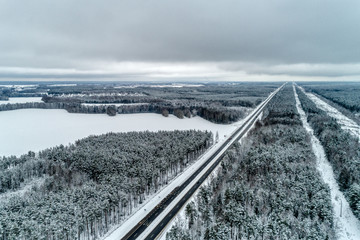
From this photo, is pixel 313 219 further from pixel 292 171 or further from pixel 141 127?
pixel 141 127

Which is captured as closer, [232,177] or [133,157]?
[232,177]

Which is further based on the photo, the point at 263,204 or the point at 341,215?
the point at 263,204

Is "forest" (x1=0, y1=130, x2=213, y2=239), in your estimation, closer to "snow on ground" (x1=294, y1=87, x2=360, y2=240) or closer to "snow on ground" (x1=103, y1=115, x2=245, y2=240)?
"snow on ground" (x1=103, y1=115, x2=245, y2=240)

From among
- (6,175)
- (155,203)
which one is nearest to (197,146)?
(155,203)

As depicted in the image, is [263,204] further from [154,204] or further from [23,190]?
[23,190]

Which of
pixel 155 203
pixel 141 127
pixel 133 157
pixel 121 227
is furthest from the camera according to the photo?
pixel 141 127

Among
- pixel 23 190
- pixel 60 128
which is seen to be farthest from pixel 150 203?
Answer: pixel 60 128
